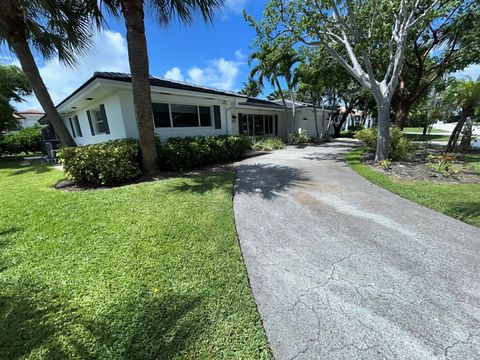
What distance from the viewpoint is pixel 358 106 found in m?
27.4

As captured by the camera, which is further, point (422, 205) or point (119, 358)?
point (422, 205)

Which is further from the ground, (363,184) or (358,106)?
(358,106)

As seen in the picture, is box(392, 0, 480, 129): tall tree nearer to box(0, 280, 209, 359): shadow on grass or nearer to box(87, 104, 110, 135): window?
box(0, 280, 209, 359): shadow on grass

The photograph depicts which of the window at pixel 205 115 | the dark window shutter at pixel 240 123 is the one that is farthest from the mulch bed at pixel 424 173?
the dark window shutter at pixel 240 123

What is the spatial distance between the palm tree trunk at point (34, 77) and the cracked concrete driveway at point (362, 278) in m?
8.39

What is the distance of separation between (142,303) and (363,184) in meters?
6.03

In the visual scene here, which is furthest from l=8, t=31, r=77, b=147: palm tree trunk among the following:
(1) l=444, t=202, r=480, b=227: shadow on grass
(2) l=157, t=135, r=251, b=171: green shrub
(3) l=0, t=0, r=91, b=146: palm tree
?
(1) l=444, t=202, r=480, b=227: shadow on grass

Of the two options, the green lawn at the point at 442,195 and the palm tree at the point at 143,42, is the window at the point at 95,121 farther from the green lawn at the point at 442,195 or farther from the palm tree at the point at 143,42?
the green lawn at the point at 442,195

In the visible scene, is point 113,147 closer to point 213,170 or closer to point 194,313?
point 213,170

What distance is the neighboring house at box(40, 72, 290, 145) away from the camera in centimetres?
836

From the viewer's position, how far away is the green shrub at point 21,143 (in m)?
18.5

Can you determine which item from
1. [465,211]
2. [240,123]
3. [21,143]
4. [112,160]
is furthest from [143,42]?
[21,143]

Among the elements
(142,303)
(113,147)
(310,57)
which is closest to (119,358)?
(142,303)

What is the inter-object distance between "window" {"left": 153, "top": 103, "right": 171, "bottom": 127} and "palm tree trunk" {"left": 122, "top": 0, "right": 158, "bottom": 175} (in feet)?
11.4
